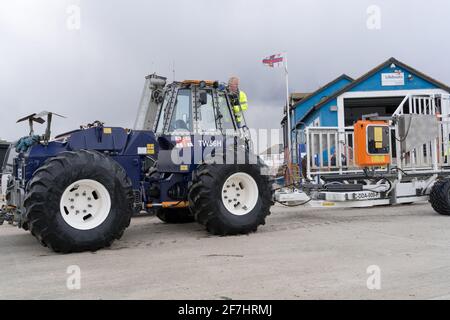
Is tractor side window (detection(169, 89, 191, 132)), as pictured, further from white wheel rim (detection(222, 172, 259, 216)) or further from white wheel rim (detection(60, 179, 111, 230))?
white wheel rim (detection(60, 179, 111, 230))

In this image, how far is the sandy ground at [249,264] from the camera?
452cm

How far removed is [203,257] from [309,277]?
64.5 inches

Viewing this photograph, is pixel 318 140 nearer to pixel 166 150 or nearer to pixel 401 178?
pixel 401 178

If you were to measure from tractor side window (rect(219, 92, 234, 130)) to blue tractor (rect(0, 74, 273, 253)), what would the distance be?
0.06 feet

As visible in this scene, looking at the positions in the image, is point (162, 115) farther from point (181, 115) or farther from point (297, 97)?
point (297, 97)

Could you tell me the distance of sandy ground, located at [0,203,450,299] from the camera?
178 inches

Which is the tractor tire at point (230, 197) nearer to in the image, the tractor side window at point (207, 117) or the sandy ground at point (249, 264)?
the sandy ground at point (249, 264)

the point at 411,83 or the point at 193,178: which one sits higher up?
the point at 411,83

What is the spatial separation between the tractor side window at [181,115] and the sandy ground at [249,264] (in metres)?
1.92

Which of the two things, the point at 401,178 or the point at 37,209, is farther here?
the point at 401,178
